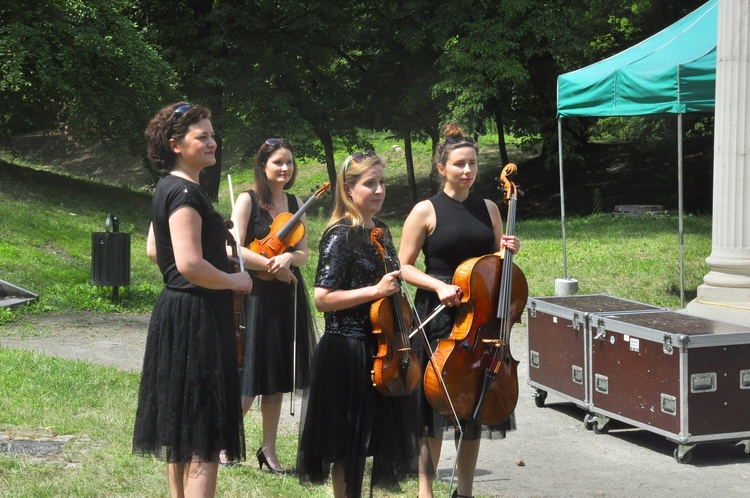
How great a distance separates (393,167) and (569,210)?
12.3 m

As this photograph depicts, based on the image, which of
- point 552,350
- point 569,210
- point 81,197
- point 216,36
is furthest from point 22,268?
point 569,210

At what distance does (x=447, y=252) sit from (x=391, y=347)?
35.4 inches

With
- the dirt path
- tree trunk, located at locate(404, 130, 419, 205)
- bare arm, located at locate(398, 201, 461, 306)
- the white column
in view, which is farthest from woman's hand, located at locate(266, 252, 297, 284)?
tree trunk, located at locate(404, 130, 419, 205)

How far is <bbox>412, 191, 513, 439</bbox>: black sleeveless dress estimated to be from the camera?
469 cm

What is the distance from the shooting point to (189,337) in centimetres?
386

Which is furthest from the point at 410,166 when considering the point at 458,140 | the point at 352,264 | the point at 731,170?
the point at 352,264

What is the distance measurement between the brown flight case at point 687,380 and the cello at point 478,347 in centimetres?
197

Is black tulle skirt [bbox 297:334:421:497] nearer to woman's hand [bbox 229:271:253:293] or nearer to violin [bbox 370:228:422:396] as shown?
violin [bbox 370:228:422:396]

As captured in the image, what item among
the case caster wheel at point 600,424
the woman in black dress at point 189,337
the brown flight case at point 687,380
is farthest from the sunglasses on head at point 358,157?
the case caster wheel at point 600,424

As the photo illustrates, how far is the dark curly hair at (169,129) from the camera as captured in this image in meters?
3.88

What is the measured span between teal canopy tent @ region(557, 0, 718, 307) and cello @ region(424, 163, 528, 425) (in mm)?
5211

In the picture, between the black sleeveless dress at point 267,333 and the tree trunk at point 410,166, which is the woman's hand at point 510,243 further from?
the tree trunk at point 410,166

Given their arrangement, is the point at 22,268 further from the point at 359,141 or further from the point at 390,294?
the point at 359,141

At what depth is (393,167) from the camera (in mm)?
37438
